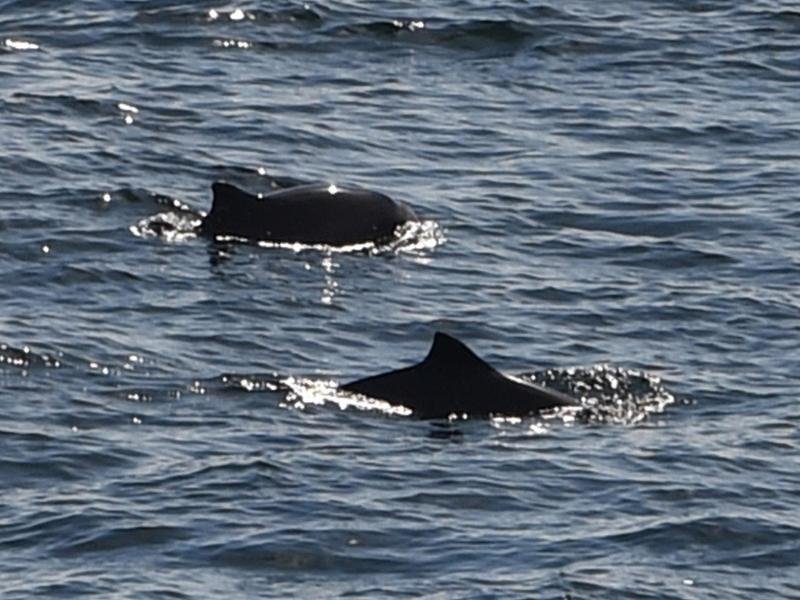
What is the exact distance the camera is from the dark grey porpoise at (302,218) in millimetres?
27047

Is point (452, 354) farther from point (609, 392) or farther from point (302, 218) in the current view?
point (302, 218)

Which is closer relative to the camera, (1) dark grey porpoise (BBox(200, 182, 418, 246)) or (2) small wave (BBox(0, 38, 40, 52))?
(1) dark grey porpoise (BBox(200, 182, 418, 246))

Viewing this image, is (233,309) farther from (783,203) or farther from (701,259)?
(783,203)

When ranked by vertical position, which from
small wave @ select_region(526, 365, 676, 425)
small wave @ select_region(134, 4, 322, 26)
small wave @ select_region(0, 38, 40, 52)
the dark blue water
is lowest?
small wave @ select_region(526, 365, 676, 425)

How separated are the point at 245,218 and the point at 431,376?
572cm

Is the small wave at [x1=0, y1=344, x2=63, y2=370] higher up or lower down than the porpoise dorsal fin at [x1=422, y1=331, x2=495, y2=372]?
lower down

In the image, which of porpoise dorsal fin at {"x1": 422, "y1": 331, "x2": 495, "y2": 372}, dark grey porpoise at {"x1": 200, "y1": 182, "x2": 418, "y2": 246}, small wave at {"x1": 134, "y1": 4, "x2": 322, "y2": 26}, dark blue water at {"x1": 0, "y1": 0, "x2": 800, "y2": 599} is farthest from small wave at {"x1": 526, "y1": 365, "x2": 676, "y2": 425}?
small wave at {"x1": 134, "y1": 4, "x2": 322, "y2": 26}

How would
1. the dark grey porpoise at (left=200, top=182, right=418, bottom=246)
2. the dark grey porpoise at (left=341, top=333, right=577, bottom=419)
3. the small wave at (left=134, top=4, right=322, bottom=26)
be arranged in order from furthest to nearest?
the small wave at (left=134, top=4, right=322, bottom=26) < the dark grey porpoise at (left=200, top=182, right=418, bottom=246) < the dark grey porpoise at (left=341, top=333, right=577, bottom=419)

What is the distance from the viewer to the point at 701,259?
26.8 metres

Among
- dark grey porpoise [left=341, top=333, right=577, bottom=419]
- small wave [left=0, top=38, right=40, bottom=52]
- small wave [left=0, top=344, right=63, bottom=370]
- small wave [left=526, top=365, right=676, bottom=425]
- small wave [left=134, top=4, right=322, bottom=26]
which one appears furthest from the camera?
small wave [left=134, top=4, right=322, bottom=26]

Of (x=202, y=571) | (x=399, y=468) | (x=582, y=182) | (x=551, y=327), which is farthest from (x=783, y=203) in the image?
(x=202, y=571)

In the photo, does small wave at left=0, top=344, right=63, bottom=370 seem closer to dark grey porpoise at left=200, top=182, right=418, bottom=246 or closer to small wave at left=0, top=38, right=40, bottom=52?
dark grey porpoise at left=200, top=182, right=418, bottom=246

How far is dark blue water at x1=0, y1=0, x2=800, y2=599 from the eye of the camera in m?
18.8

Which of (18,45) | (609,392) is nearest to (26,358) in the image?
(609,392)
